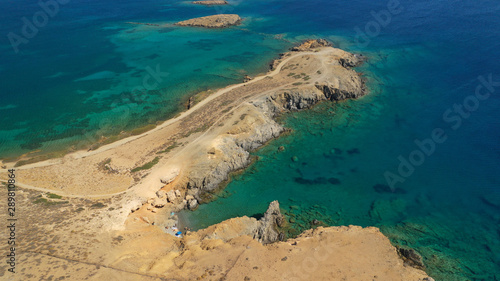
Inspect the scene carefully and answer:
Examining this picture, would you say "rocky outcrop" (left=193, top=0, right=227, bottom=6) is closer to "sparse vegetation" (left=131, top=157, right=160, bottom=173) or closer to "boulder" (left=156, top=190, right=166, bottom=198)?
"sparse vegetation" (left=131, top=157, right=160, bottom=173)

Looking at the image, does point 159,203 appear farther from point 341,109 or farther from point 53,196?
point 341,109

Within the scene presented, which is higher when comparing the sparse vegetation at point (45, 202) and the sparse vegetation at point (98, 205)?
the sparse vegetation at point (45, 202)

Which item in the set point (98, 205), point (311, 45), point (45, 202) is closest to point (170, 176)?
point (98, 205)

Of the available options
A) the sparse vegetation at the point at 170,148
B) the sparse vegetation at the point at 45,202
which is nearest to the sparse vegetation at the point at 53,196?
the sparse vegetation at the point at 45,202

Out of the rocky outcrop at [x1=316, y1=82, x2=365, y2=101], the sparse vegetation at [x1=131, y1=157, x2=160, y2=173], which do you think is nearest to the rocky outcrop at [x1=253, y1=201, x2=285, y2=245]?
the sparse vegetation at [x1=131, y1=157, x2=160, y2=173]

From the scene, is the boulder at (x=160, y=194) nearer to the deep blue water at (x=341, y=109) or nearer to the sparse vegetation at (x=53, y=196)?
the deep blue water at (x=341, y=109)

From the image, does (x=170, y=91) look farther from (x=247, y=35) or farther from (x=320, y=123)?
(x=247, y=35)
